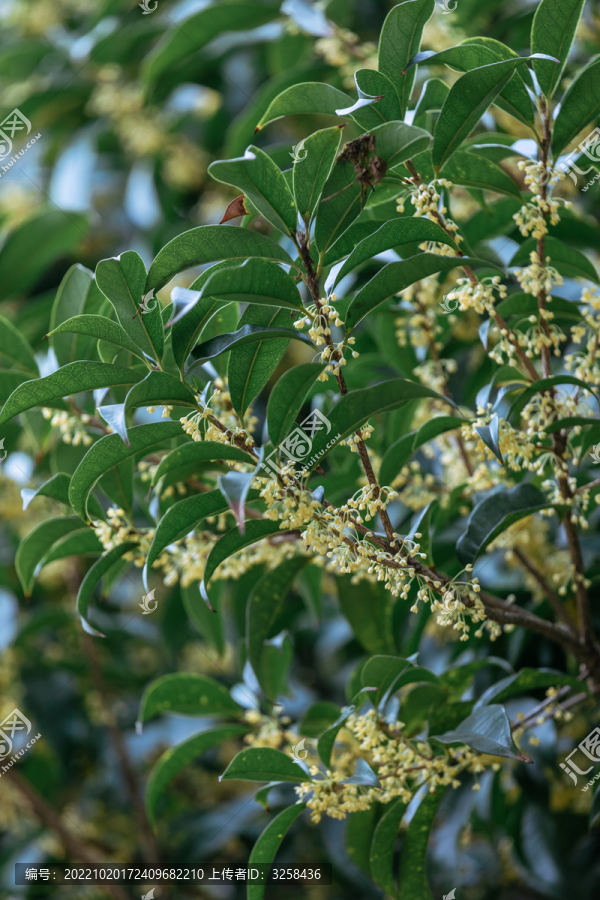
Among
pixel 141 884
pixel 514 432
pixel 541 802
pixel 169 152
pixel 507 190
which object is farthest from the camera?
pixel 169 152

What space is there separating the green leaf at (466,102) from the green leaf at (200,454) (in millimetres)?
413

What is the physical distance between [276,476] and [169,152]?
2007 mm

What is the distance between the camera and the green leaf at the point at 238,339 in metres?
0.74

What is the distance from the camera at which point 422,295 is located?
4.00ft

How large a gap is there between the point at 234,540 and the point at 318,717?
57cm

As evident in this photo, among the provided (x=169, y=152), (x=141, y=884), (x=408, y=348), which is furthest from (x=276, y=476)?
(x=169, y=152)

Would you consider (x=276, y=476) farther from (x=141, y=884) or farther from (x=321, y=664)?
(x=141, y=884)

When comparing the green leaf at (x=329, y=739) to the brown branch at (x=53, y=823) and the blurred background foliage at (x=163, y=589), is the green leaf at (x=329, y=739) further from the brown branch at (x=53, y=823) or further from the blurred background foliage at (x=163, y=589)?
the brown branch at (x=53, y=823)

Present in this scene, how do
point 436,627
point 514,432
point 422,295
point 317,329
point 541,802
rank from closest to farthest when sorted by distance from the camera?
point 317,329 → point 514,432 → point 422,295 → point 541,802 → point 436,627

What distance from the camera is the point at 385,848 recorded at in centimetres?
106

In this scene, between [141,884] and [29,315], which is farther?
[141,884]

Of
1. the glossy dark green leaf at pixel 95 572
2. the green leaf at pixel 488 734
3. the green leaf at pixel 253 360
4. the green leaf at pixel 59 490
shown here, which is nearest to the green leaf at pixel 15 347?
the green leaf at pixel 59 490

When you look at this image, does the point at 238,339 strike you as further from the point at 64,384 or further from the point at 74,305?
the point at 74,305

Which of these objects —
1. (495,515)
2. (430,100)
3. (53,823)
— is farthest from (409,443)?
(53,823)
